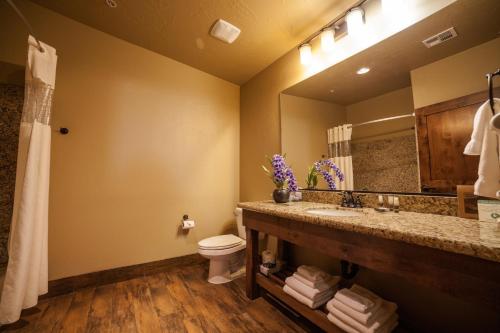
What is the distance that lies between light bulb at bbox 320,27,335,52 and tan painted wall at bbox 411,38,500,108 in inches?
24.5

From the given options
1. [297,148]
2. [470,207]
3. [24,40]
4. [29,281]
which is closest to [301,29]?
[297,148]

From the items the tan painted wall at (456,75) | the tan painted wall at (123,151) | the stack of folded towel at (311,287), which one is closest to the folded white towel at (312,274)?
the stack of folded towel at (311,287)

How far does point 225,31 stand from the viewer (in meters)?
1.80

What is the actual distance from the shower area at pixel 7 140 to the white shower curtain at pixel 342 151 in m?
2.69

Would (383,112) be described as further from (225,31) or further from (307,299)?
(225,31)

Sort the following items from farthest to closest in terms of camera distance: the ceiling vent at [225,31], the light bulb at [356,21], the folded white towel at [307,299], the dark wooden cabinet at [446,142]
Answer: the ceiling vent at [225,31] → the light bulb at [356,21] → the folded white towel at [307,299] → the dark wooden cabinet at [446,142]

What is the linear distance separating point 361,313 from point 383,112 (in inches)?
51.2

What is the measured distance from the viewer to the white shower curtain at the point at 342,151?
1595mm

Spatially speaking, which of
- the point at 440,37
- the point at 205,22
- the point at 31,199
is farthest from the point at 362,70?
the point at 31,199

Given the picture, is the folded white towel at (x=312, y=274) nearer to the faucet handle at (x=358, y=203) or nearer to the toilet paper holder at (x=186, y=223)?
the faucet handle at (x=358, y=203)

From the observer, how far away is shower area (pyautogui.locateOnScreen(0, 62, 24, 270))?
1613mm

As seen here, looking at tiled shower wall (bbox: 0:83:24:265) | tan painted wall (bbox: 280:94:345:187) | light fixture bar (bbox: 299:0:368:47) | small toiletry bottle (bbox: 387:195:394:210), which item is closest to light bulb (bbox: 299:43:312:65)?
light fixture bar (bbox: 299:0:368:47)

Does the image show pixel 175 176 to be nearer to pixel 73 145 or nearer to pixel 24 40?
pixel 73 145

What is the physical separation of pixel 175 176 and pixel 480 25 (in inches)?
101
